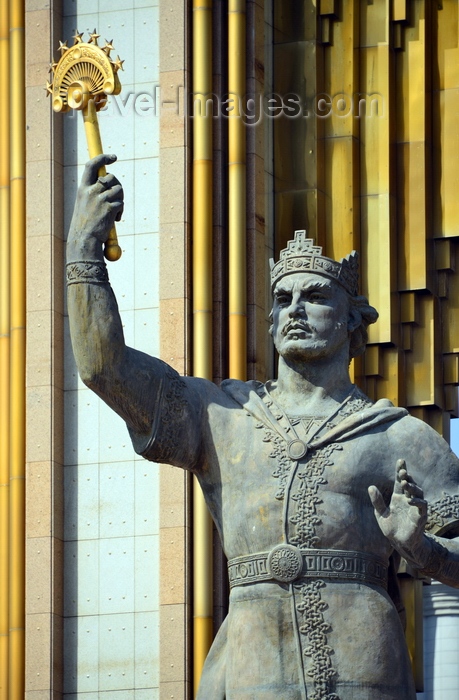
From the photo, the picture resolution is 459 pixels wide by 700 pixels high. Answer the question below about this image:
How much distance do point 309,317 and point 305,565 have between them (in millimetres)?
1185

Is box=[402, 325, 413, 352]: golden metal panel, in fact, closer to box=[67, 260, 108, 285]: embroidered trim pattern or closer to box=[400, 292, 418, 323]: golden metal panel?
box=[400, 292, 418, 323]: golden metal panel

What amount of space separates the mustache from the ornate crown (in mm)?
284

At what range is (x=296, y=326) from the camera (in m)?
10.4

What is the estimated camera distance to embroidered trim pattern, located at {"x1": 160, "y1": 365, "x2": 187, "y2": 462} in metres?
10.4

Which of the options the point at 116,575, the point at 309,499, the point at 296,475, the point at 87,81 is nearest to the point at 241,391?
the point at 296,475

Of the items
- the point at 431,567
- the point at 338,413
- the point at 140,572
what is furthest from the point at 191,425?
the point at 140,572

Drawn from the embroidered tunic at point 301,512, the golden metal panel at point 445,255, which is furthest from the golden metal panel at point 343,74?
the embroidered tunic at point 301,512

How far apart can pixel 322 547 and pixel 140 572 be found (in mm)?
8990

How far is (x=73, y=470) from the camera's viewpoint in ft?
63.7

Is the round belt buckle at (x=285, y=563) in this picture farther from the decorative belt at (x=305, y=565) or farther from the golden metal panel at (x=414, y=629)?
the golden metal panel at (x=414, y=629)

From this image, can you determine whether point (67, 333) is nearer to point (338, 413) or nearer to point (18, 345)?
point (18, 345)

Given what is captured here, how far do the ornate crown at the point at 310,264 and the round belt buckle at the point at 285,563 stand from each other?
1.35 meters

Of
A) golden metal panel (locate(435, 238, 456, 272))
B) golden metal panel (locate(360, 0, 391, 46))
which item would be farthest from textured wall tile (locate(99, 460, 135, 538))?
golden metal panel (locate(360, 0, 391, 46))

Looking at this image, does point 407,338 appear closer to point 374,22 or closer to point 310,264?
point 374,22
